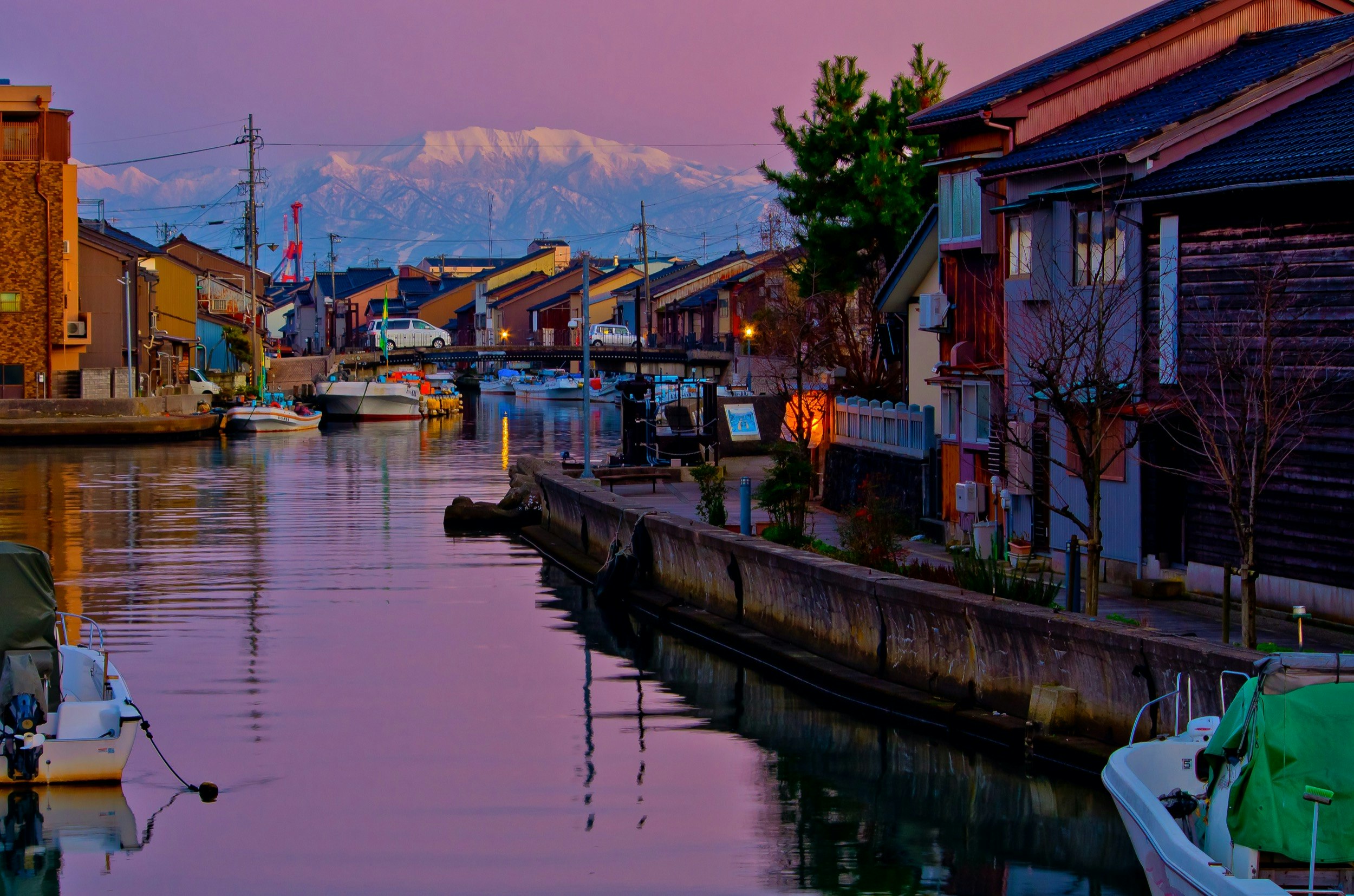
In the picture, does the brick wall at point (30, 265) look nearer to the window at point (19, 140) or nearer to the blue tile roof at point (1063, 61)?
the window at point (19, 140)

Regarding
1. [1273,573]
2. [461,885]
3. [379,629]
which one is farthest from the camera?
[379,629]

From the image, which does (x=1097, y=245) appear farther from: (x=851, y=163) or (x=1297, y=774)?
(x=851, y=163)

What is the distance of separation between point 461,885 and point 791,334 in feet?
106

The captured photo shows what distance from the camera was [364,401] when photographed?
9594 cm

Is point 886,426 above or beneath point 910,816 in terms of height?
above

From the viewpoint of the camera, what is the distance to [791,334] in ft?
143

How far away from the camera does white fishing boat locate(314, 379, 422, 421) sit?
95.9m

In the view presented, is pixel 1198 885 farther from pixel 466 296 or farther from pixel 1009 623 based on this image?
pixel 466 296

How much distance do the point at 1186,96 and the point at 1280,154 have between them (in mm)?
4130

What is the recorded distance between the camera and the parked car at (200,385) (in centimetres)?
8688

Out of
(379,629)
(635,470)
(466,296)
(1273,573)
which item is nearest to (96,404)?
(635,470)

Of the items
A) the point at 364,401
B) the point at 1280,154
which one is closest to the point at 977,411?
the point at 1280,154

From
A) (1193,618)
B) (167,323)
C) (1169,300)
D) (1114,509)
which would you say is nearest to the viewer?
(1193,618)

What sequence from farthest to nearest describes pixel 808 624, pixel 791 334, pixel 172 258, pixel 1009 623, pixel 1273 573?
pixel 172 258
pixel 791 334
pixel 808 624
pixel 1273 573
pixel 1009 623
